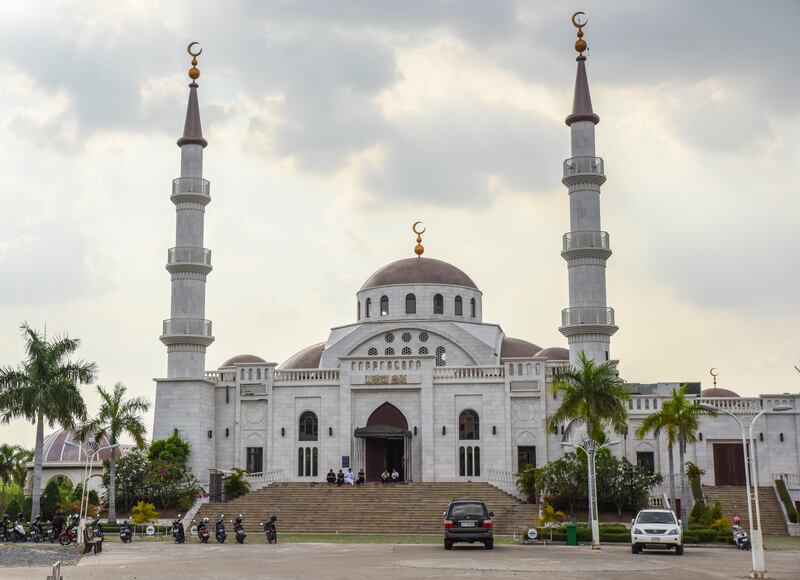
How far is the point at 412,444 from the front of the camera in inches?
2041

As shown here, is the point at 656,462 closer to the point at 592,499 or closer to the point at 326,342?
the point at 592,499

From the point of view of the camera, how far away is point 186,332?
50781 mm

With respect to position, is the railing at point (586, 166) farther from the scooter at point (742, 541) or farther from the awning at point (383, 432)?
the scooter at point (742, 541)

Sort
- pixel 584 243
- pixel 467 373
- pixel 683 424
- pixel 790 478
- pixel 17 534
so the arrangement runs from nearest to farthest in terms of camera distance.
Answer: pixel 17 534 → pixel 683 424 → pixel 790 478 → pixel 584 243 → pixel 467 373

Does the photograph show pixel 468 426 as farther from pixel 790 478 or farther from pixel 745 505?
pixel 790 478

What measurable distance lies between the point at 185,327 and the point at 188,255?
364cm

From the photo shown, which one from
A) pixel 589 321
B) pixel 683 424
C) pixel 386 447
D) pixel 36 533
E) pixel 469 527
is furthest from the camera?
pixel 386 447

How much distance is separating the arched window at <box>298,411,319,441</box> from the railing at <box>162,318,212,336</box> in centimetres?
648

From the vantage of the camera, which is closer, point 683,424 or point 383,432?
point 683,424

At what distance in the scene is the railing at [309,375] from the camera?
53.2 m

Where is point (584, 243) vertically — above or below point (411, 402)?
above

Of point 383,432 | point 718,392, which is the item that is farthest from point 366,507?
point 718,392

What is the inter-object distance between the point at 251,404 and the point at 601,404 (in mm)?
20953

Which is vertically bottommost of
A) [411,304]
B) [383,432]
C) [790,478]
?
[790,478]
